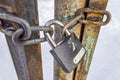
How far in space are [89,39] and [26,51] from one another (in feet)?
0.93

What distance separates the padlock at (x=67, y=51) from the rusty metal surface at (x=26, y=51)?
0.23 ft

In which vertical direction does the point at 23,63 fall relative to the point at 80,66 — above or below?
above

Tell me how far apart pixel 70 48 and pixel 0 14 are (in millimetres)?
286

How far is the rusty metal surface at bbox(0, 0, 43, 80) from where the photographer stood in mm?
1117

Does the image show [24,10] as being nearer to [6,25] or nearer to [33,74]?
[6,25]

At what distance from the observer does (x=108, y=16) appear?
130 centimetres

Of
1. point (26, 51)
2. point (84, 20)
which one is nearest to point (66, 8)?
point (84, 20)

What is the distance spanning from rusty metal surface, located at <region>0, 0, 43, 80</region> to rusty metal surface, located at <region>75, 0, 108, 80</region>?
22cm

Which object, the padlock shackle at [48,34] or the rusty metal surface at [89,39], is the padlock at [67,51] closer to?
the padlock shackle at [48,34]

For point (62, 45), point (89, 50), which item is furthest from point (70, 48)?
point (89, 50)

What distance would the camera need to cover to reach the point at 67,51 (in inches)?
48.3

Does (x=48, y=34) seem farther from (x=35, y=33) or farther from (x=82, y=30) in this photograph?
(x=82, y=30)

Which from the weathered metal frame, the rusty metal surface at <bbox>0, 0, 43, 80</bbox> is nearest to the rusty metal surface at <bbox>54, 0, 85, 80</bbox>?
the weathered metal frame

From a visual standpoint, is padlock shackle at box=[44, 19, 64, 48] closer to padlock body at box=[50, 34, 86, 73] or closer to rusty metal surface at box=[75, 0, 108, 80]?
padlock body at box=[50, 34, 86, 73]
